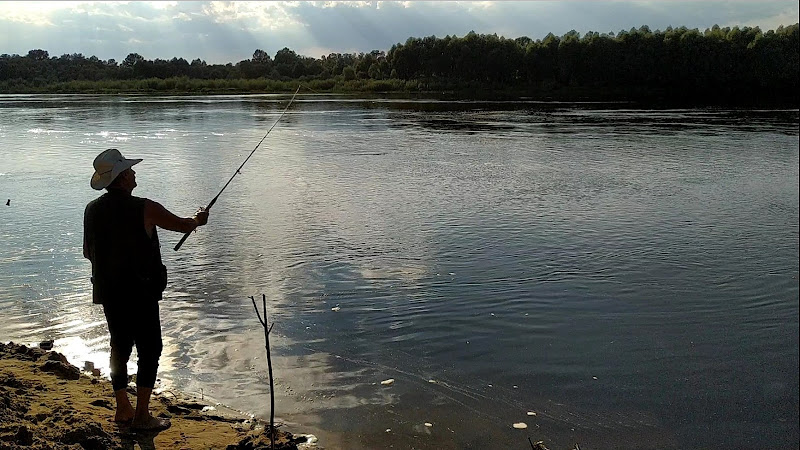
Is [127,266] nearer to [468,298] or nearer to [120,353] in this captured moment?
[120,353]

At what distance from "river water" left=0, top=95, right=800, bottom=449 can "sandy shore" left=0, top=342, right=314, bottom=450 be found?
13.9 inches

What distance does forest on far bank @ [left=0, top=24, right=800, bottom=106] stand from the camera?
51.2m

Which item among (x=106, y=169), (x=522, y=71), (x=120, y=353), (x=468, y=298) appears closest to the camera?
(x=106, y=169)

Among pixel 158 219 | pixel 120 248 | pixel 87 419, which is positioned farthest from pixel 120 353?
pixel 158 219

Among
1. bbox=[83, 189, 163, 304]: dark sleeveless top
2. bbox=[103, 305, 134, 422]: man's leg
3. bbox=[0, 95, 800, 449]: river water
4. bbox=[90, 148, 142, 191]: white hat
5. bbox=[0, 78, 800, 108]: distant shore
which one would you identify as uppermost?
bbox=[0, 78, 800, 108]: distant shore

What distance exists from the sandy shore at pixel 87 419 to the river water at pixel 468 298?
354 millimetres

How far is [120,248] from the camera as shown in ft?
14.9

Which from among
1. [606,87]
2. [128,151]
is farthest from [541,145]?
[606,87]

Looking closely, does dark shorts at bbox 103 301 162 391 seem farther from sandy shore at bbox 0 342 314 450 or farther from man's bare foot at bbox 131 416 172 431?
sandy shore at bbox 0 342 314 450

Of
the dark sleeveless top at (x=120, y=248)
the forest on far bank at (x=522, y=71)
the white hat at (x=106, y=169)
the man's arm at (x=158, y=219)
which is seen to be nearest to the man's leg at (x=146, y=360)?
the dark sleeveless top at (x=120, y=248)

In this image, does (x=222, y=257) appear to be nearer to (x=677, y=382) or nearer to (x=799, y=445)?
(x=677, y=382)

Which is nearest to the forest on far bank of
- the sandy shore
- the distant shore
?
the distant shore

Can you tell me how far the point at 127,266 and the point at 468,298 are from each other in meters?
4.25

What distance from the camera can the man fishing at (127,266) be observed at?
4527 millimetres
